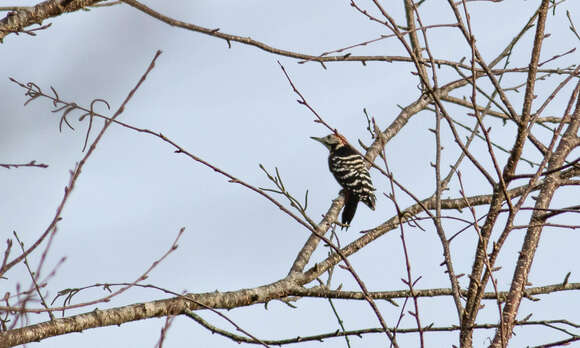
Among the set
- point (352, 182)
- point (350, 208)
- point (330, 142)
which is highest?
point (330, 142)

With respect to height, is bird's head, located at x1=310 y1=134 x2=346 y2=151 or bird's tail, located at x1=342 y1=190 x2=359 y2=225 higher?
bird's head, located at x1=310 y1=134 x2=346 y2=151

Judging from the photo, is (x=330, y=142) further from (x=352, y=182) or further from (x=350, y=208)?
(x=350, y=208)

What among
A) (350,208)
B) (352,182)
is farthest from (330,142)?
(350,208)

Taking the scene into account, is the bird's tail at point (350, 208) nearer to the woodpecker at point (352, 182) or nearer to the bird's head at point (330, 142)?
the woodpecker at point (352, 182)

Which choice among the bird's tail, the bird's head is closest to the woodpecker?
the bird's tail

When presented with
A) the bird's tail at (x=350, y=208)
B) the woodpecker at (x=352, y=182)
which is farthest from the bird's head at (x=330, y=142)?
the bird's tail at (x=350, y=208)

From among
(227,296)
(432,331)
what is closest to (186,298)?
(227,296)

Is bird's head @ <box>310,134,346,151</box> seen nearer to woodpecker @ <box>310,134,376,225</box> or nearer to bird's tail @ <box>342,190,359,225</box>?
woodpecker @ <box>310,134,376,225</box>

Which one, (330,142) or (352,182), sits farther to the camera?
(330,142)

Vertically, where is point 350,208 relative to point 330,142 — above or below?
below

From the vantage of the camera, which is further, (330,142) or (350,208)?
(330,142)

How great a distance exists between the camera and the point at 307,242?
511 cm

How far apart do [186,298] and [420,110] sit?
364cm

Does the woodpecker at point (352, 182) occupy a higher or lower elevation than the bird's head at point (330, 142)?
lower
